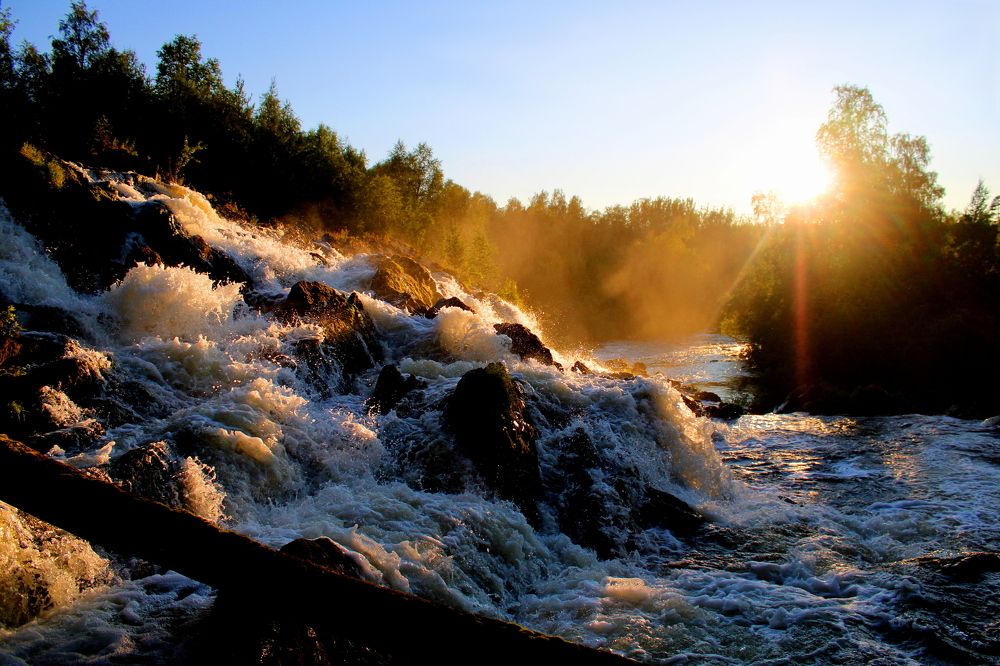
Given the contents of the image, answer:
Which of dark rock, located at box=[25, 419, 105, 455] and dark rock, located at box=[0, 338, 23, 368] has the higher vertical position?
dark rock, located at box=[0, 338, 23, 368]

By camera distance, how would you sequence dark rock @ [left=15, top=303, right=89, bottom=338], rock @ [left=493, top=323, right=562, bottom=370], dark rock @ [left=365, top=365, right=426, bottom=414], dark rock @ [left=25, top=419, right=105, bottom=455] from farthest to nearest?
rock @ [left=493, top=323, right=562, bottom=370] < dark rock @ [left=365, top=365, right=426, bottom=414] < dark rock @ [left=15, top=303, right=89, bottom=338] < dark rock @ [left=25, top=419, right=105, bottom=455]

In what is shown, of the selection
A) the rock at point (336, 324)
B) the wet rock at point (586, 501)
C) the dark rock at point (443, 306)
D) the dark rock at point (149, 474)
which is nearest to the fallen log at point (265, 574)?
the dark rock at point (149, 474)

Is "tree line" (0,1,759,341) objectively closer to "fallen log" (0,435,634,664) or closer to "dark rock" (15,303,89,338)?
"dark rock" (15,303,89,338)

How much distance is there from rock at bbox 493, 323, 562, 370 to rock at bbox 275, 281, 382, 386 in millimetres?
3214

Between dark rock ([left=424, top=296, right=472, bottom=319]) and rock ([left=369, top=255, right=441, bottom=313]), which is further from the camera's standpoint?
rock ([left=369, top=255, right=441, bottom=313])

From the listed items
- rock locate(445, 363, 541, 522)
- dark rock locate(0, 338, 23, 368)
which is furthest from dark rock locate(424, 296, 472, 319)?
dark rock locate(0, 338, 23, 368)

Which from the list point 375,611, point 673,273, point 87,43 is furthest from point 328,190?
point 673,273

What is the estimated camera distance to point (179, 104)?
2492cm

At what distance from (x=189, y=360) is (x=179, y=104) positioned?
66.6 feet

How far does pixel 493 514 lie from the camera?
7625 millimetres

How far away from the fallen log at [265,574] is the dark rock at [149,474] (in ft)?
11.8

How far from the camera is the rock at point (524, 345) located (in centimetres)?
1484

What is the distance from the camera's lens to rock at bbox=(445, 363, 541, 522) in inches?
334

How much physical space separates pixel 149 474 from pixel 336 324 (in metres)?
6.73
